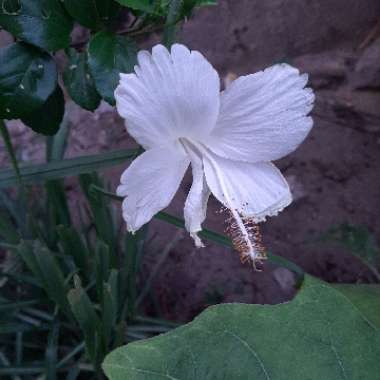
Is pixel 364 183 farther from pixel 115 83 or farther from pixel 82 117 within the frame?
pixel 115 83

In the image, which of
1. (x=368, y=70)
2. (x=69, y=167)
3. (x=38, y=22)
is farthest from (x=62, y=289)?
(x=368, y=70)

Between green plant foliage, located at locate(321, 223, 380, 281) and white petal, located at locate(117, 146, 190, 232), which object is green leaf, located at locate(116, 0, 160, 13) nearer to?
white petal, located at locate(117, 146, 190, 232)

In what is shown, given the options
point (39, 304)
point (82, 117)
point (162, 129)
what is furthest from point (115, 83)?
point (82, 117)

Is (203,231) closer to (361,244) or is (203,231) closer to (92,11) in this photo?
(92,11)

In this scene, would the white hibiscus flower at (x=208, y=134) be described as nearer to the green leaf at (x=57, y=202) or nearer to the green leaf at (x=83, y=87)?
the green leaf at (x=83, y=87)

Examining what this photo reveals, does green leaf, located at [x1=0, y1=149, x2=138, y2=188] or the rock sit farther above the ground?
green leaf, located at [x1=0, y1=149, x2=138, y2=188]

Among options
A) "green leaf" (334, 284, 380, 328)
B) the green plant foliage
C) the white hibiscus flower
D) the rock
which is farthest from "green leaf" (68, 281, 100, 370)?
the rock

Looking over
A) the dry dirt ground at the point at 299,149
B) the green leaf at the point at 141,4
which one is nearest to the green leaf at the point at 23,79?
the green leaf at the point at 141,4
